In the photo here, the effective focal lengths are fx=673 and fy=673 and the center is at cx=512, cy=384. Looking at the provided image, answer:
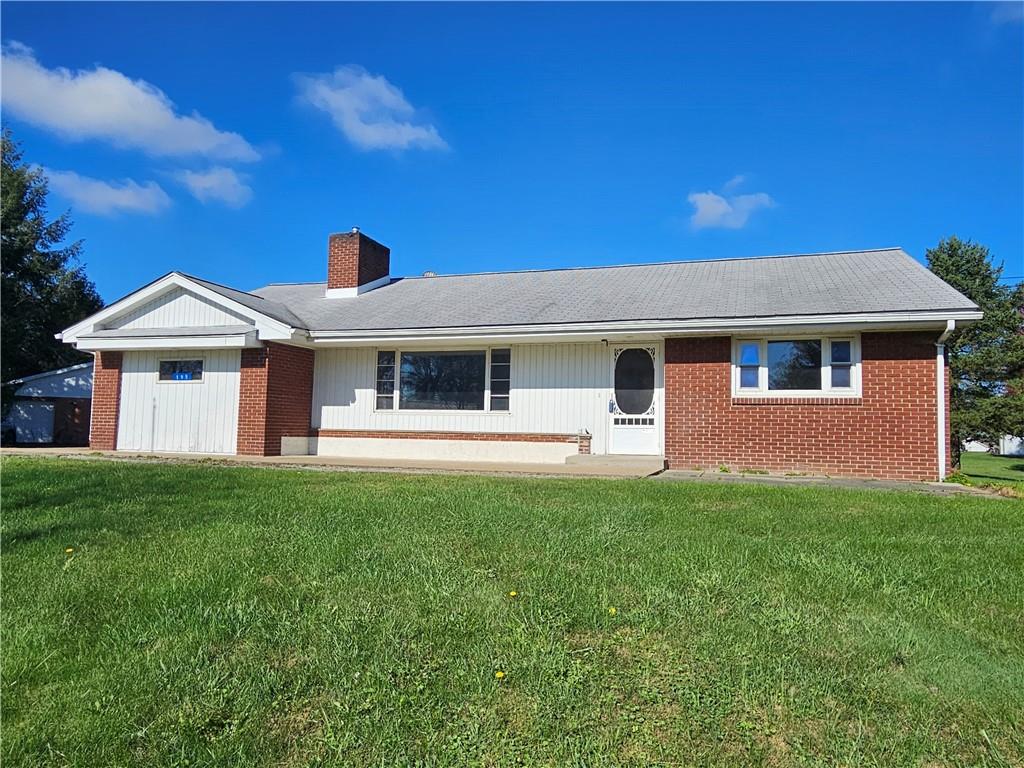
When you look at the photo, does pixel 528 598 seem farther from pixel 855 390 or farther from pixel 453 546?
pixel 855 390

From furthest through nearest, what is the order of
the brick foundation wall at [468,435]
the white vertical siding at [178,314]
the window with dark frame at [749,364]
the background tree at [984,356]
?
the background tree at [984,356] < the white vertical siding at [178,314] < the brick foundation wall at [468,435] < the window with dark frame at [749,364]

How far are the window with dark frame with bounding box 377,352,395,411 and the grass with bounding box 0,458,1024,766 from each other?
8840 mm

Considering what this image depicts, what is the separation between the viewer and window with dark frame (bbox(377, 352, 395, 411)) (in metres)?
14.6

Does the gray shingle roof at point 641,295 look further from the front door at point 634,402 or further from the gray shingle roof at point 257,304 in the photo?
the front door at point 634,402

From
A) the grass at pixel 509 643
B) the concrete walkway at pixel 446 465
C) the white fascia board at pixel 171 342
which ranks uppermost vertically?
the white fascia board at pixel 171 342

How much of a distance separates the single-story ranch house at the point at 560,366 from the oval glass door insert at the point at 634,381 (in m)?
0.04

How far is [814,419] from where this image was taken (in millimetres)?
11242

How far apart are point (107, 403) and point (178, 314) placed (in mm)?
2702

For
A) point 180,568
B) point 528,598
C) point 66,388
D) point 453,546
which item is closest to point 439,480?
point 453,546

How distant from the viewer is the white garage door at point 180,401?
14227 millimetres

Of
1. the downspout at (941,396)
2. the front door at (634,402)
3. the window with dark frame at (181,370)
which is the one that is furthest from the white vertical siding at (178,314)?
the downspout at (941,396)

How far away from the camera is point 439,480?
8938 mm

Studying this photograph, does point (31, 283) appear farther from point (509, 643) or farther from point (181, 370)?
point (509, 643)

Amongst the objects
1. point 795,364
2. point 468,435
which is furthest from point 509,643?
point 468,435
